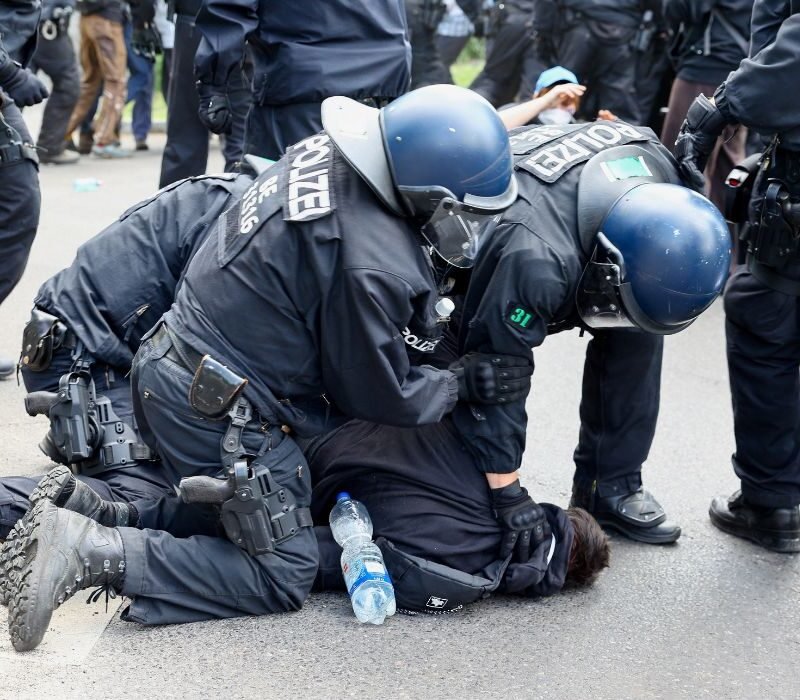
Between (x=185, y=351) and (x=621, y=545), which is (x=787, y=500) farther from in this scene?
(x=185, y=351)

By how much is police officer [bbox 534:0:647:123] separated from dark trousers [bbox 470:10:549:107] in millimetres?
833

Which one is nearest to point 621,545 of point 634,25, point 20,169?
point 20,169

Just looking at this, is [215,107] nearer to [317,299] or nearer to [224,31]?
[224,31]

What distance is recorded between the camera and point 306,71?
4.49 metres

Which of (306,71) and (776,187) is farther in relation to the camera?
(306,71)

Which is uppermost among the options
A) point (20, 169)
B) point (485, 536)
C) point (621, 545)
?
point (20, 169)

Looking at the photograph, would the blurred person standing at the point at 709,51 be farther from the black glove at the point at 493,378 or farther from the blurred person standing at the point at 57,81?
the blurred person standing at the point at 57,81

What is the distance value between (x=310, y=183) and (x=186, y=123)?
3.44 m

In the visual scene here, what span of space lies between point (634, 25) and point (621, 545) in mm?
4720

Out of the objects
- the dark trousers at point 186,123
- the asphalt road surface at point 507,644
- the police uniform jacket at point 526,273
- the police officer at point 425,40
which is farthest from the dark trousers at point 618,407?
the police officer at point 425,40

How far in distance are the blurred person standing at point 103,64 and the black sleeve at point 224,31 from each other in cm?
501

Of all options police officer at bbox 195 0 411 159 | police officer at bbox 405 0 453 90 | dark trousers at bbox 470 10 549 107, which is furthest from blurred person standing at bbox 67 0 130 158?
police officer at bbox 195 0 411 159

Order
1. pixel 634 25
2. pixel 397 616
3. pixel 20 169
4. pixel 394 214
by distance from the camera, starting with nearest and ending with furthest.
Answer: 1. pixel 394 214
2. pixel 397 616
3. pixel 20 169
4. pixel 634 25

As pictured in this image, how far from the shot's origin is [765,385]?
11.9ft
